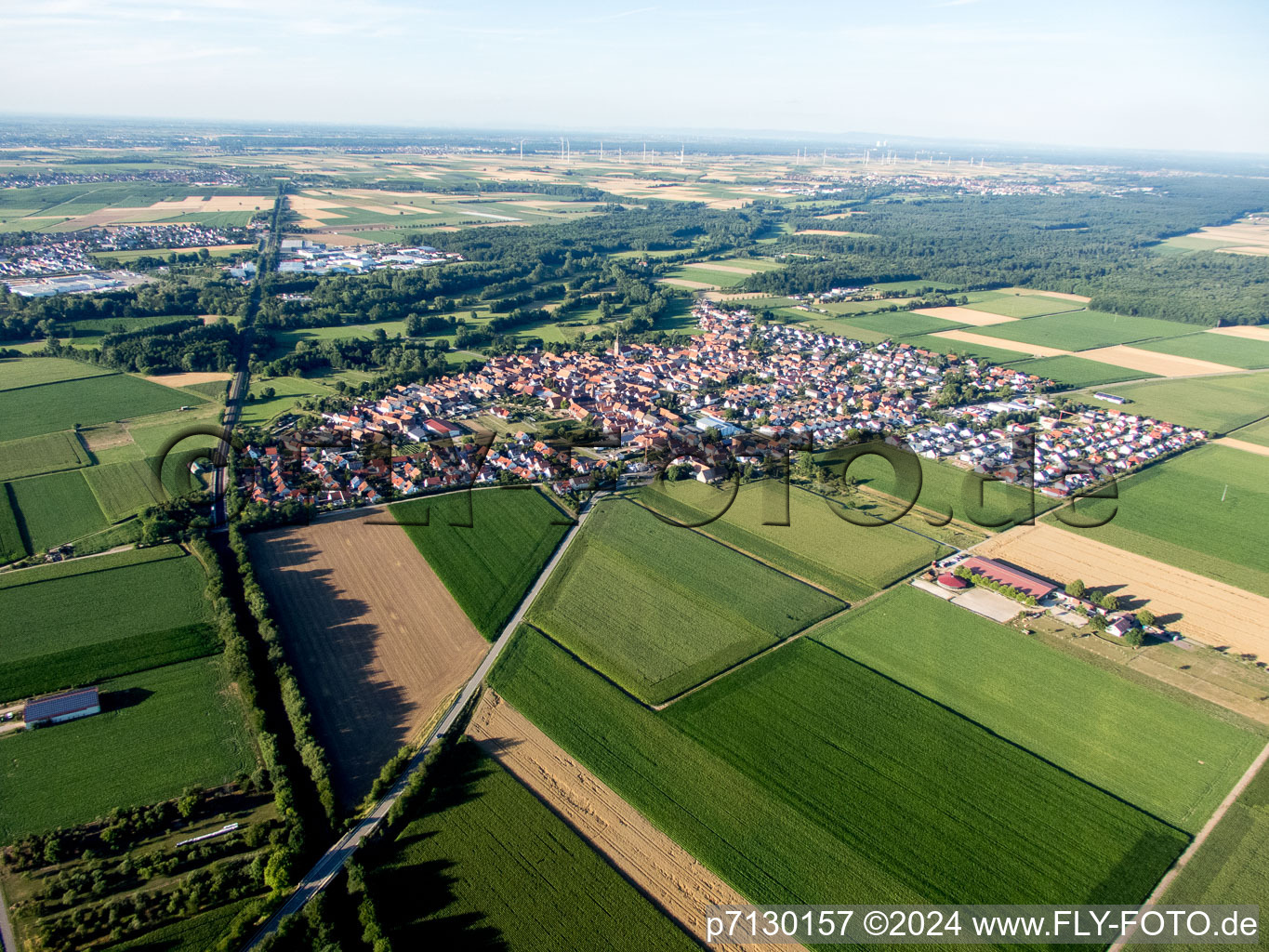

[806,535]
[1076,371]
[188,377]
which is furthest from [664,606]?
[1076,371]

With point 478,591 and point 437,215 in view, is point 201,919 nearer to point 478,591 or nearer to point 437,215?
point 478,591

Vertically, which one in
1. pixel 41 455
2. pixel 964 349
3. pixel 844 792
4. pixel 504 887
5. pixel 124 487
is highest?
pixel 964 349

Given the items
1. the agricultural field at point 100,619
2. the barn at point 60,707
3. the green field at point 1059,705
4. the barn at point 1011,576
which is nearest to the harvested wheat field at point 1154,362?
the barn at point 1011,576

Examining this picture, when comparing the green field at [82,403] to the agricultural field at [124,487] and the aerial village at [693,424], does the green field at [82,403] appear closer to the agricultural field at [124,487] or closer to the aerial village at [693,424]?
the agricultural field at [124,487]

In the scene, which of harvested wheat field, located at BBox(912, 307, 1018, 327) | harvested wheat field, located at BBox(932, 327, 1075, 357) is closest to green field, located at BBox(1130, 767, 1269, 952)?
harvested wheat field, located at BBox(932, 327, 1075, 357)

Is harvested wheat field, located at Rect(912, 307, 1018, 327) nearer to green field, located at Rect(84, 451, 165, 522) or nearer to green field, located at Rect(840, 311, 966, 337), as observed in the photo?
green field, located at Rect(840, 311, 966, 337)

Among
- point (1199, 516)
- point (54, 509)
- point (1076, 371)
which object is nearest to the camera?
point (54, 509)

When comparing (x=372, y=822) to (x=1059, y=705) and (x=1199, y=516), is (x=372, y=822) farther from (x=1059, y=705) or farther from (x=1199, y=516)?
(x=1199, y=516)

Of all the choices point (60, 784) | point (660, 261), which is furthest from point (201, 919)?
point (660, 261)
